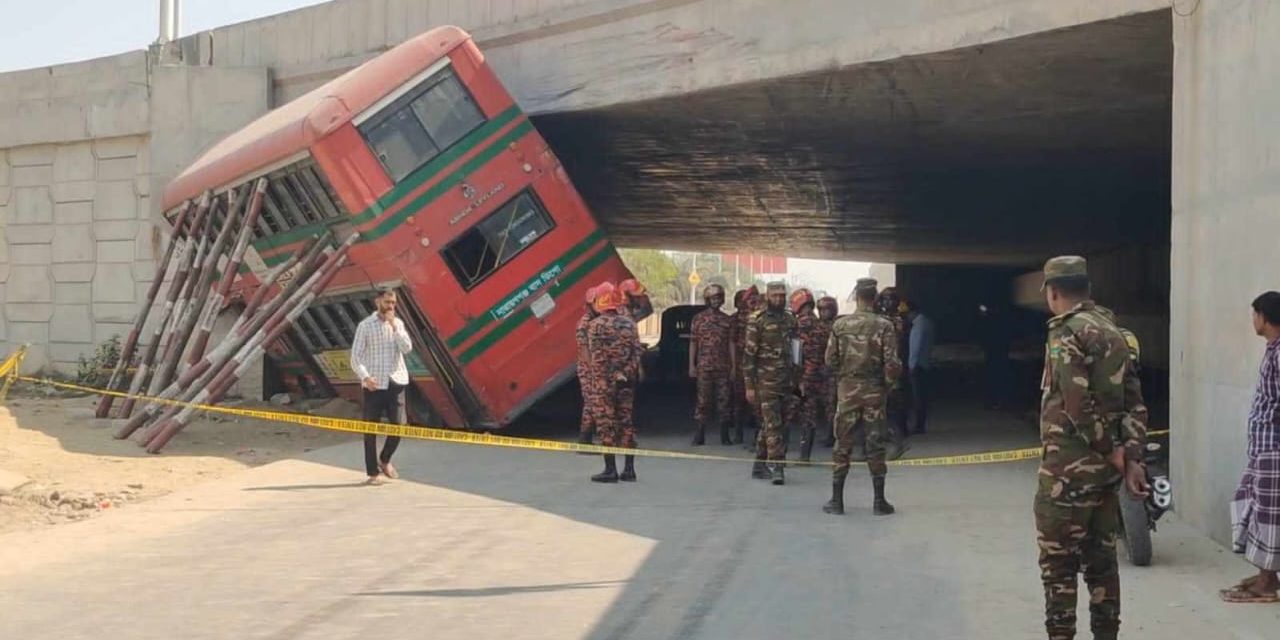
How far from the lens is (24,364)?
19.7 meters

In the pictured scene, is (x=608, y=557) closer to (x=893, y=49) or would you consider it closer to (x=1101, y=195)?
(x=893, y=49)

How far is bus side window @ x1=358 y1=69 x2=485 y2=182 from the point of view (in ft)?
41.7

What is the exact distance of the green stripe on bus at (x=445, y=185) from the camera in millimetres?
12617

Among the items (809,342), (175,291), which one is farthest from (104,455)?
(809,342)

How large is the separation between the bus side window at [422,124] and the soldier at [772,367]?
13.7 ft

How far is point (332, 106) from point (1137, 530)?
8.43m

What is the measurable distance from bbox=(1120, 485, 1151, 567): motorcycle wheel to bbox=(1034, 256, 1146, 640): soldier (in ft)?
7.64

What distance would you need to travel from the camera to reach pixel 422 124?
12938 millimetres

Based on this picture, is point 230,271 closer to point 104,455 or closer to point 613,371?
point 104,455

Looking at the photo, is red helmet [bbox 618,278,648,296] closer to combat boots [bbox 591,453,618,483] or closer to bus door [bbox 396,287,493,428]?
bus door [bbox 396,287,493,428]

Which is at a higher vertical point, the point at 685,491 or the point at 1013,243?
the point at 1013,243

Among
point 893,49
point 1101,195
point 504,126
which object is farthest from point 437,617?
point 1101,195

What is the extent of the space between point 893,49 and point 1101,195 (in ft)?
41.1

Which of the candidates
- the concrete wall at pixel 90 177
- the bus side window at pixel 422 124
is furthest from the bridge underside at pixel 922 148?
the concrete wall at pixel 90 177
